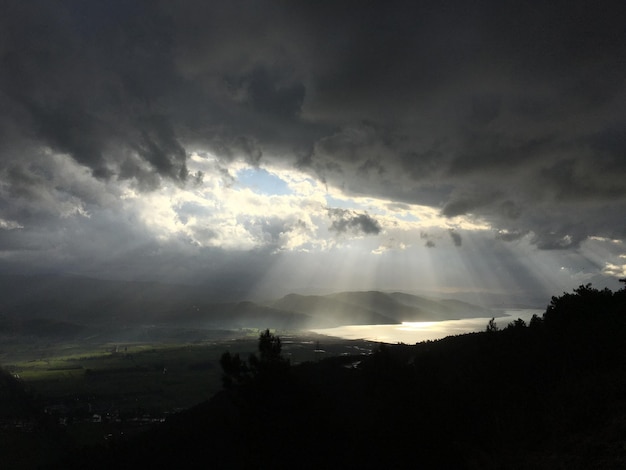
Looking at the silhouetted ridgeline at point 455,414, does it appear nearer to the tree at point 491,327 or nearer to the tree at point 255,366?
the tree at point 255,366

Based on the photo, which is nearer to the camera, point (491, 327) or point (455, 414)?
point (455, 414)

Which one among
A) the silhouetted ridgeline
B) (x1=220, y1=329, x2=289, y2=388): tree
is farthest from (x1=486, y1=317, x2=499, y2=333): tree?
(x1=220, y1=329, x2=289, y2=388): tree

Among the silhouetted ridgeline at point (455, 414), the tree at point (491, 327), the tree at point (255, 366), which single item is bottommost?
the silhouetted ridgeline at point (455, 414)

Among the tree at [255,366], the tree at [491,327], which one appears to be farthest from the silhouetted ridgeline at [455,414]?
the tree at [491,327]

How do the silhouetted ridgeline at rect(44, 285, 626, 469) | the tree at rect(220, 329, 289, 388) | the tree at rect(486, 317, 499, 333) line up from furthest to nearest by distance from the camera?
the tree at rect(486, 317, 499, 333)
the tree at rect(220, 329, 289, 388)
the silhouetted ridgeline at rect(44, 285, 626, 469)

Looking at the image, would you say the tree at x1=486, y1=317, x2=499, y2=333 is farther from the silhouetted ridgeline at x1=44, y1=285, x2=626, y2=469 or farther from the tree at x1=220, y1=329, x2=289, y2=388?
the tree at x1=220, y1=329, x2=289, y2=388

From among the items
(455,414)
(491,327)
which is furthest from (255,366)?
(491,327)

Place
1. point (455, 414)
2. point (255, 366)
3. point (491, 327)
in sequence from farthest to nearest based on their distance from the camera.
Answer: point (491, 327) < point (255, 366) < point (455, 414)

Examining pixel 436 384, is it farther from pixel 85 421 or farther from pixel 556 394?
pixel 85 421

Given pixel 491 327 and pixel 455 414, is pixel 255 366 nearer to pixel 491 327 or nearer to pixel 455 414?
pixel 455 414

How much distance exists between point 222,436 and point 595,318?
6634 cm

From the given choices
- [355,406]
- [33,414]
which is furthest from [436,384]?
[33,414]

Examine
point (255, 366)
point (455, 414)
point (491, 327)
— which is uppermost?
point (491, 327)

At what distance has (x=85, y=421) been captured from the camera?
6265 inches
